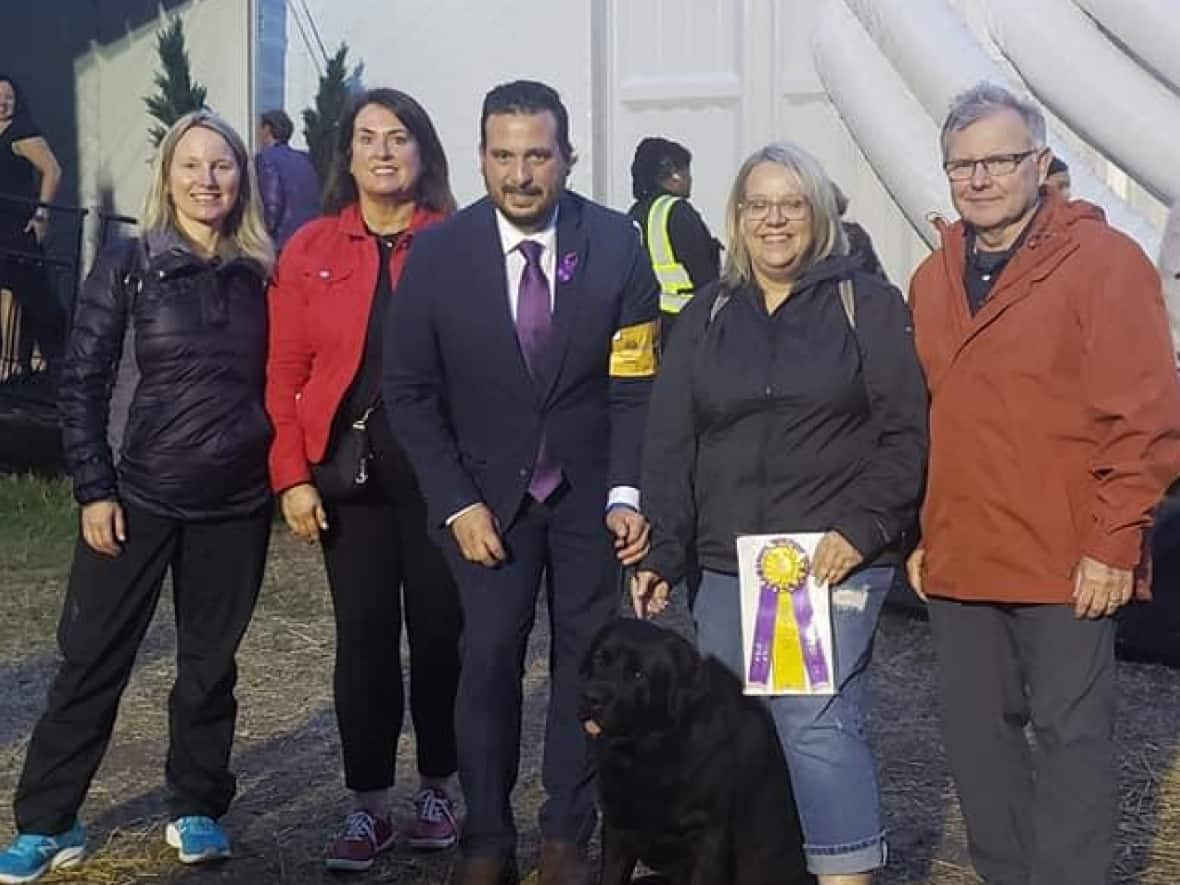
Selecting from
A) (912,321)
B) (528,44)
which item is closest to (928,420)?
(912,321)

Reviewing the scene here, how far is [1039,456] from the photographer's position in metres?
3.71

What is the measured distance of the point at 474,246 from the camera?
4.23 metres

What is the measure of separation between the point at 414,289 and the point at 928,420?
1.13 meters

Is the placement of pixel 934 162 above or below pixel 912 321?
above

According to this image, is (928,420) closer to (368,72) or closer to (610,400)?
(610,400)

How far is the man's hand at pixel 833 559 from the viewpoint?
3.84 metres

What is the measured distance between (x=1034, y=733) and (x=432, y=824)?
5.22 ft

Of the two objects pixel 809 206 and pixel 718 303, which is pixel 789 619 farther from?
pixel 809 206

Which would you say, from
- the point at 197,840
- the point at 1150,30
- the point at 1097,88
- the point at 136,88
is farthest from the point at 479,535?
the point at 136,88

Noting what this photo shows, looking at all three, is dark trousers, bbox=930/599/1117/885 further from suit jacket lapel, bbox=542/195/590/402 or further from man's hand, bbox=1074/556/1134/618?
suit jacket lapel, bbox=542/195/590/402

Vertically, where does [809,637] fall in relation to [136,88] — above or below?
Result: below

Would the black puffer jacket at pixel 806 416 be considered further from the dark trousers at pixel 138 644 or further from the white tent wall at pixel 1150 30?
the white tent wall at pixel 1150 30

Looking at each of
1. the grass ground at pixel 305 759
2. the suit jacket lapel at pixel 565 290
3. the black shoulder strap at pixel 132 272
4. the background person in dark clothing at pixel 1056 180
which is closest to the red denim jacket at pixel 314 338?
the black shoulder strap at pixel 132 272

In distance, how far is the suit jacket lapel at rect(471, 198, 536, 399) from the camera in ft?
13.8
